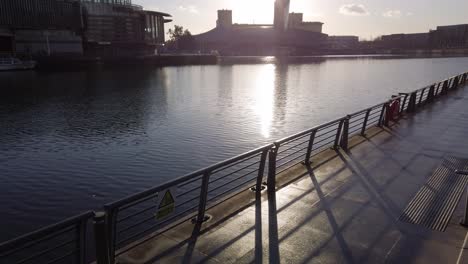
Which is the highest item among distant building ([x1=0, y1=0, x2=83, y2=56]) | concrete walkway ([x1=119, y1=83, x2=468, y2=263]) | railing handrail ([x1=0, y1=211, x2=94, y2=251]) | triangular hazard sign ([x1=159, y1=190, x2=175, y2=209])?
distant building ([x1=0, y1=0, x2=83, y2=56])

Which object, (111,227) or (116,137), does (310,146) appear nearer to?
(111,227)

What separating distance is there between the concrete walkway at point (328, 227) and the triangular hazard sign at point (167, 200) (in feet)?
2.94

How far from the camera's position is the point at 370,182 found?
9.96 m

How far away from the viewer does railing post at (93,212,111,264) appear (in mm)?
5152

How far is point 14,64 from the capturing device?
89125 millimetres

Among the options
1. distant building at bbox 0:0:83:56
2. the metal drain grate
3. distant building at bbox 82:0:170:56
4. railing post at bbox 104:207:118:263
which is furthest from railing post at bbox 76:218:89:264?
distant building at bbox 82:0:170:56

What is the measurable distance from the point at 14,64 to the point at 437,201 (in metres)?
102

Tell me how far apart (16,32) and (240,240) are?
121 metres

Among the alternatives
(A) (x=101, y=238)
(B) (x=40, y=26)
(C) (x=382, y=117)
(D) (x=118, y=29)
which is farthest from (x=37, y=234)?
(D) (x=118, y=29)

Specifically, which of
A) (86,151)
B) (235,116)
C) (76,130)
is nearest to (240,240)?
(86,151)

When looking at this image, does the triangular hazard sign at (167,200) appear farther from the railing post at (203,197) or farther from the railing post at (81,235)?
the railing post at (81,235)

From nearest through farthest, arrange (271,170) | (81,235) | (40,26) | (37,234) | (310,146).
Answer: (37,234)
(81,235)
(271,170)
(310,146)
(40,26)

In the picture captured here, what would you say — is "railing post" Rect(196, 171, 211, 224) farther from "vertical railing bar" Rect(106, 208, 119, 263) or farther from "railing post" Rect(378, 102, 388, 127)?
"railing post" Rect(378, 102, 388, 127)

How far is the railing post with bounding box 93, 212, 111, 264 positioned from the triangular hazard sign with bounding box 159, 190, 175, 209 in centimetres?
106
